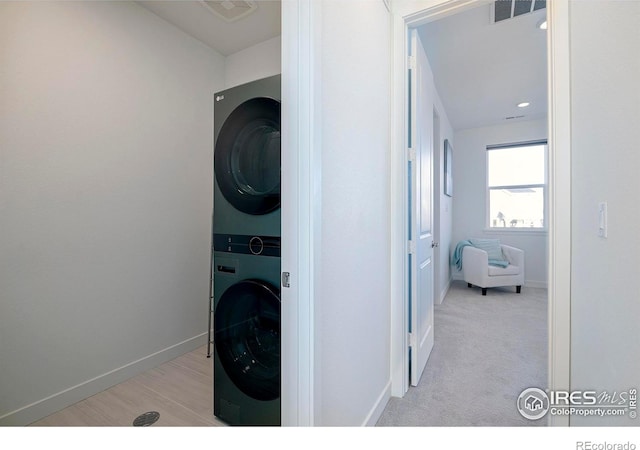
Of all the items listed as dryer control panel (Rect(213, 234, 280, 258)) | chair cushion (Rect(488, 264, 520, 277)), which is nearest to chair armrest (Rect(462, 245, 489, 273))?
chair cushion (Rect(488, 264, 520, 277))

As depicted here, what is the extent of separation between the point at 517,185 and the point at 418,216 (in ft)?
12.8

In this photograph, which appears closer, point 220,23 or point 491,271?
point 220,23

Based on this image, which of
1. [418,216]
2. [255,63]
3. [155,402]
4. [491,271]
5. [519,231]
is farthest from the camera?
[519,231]

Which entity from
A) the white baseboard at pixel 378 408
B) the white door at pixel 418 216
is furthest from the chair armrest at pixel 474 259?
the white baseboard at pixel 378 408

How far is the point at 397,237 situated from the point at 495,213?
410cm

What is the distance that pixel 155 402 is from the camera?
1.70m

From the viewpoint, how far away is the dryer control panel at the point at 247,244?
4.25ft

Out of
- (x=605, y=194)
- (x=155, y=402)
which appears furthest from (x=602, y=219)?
(x=155, y=402)

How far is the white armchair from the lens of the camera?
13.2 ft

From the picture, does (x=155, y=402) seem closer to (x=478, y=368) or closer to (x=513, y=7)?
(x=478, y=368)

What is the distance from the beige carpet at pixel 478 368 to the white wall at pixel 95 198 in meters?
1.84

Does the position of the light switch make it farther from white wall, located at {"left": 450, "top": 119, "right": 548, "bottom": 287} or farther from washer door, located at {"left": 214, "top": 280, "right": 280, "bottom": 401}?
white wall, located at {"left": 450, "top": 119, "right": 548, "bottom": 287}

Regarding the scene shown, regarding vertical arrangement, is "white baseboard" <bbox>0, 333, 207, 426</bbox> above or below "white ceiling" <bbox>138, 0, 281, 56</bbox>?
below

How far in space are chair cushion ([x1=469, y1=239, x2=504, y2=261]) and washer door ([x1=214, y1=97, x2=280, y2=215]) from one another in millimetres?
4168
